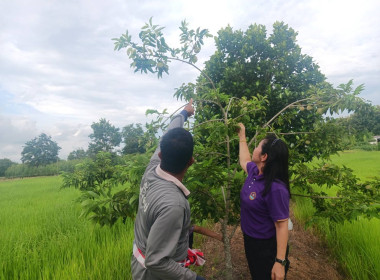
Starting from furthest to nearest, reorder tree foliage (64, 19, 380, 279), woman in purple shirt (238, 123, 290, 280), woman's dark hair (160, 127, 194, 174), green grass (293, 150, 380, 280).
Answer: green grass (293, 150, 380, 280) < tree foliage (64, 19, 380, 279) < woman in purple shirt (238, 123, 290, 280) < woman's dark hair (160, 127, 194, 174)

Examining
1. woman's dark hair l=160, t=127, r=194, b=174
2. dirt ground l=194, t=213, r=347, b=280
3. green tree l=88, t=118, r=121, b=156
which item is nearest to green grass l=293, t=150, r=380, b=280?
dirt ground l=194, t=213, r=347, b=280

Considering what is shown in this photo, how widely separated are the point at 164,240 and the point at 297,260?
3.22 meters

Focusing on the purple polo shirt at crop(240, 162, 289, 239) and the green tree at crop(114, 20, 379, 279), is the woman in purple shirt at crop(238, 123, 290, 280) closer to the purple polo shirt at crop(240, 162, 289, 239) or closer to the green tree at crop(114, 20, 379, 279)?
the purple polo shirt at crop(240, 162, 289, 239)

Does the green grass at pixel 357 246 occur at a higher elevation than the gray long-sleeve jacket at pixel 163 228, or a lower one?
lower

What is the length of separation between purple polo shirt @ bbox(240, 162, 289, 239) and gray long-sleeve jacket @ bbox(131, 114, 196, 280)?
0.72 m

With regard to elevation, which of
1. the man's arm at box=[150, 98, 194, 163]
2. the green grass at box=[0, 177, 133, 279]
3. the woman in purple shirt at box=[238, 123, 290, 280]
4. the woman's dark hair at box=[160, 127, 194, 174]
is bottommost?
the green grass at box=[0, 177, 133, 279]

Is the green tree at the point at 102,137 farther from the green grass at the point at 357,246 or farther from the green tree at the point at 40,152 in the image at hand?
the green grass at the point at 357,246

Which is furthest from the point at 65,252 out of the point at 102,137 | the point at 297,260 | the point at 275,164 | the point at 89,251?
the point at 102,137

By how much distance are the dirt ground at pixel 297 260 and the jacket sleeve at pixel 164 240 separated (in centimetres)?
226

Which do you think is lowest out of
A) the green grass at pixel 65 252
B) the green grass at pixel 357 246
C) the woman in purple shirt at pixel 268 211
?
the green grass at pixel 357 246

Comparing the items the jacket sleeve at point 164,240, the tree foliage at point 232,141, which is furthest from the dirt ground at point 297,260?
the jacket sleeve at point 164,240

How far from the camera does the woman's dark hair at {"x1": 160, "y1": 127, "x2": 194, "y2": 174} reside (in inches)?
53.9

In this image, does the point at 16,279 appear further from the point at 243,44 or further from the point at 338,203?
the point at 243,44

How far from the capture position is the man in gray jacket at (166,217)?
4.03ft
